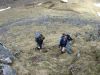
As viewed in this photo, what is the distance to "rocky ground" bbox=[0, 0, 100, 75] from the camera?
17.6 meters

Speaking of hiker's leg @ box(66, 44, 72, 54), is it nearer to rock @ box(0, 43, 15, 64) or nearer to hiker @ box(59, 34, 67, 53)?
hiker @ box(59, 34, 67, 53)

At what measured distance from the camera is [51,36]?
23984 mm

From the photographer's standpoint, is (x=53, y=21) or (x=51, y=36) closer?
(x=51, y=36)

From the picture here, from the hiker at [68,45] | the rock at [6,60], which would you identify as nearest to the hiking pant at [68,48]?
the hiker at [68,45]

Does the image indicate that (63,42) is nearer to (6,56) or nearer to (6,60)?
(6,56)

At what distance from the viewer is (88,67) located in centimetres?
1625

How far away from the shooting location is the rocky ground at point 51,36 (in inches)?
691

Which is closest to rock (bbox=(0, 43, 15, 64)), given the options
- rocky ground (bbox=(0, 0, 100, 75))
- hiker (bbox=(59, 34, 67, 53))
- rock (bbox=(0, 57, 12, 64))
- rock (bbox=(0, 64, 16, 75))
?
rock (bbox=(0, 57, 12, 64))

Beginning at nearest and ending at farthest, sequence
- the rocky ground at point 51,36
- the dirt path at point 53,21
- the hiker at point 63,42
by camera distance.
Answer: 1. the rocky ground at point 51,36
2. the hiker at point 63,42
3. the dirt path at point 53,21

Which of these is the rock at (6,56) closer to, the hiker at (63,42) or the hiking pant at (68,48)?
the hiker at (63,42)

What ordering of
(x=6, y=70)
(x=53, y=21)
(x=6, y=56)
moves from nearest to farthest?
(x=6, y=70) < (x=6, y=56) < (x=53, y=21)

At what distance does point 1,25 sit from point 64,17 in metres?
6.22

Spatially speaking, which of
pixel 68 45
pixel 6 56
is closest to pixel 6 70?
pixel 6 56

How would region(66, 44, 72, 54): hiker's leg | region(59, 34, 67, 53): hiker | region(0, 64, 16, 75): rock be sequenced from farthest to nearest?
region(66, 44, 72, 54): hiker's leg, region(59, 34, 67, 53): hiker, region(0, 64, 16, 75): rock
